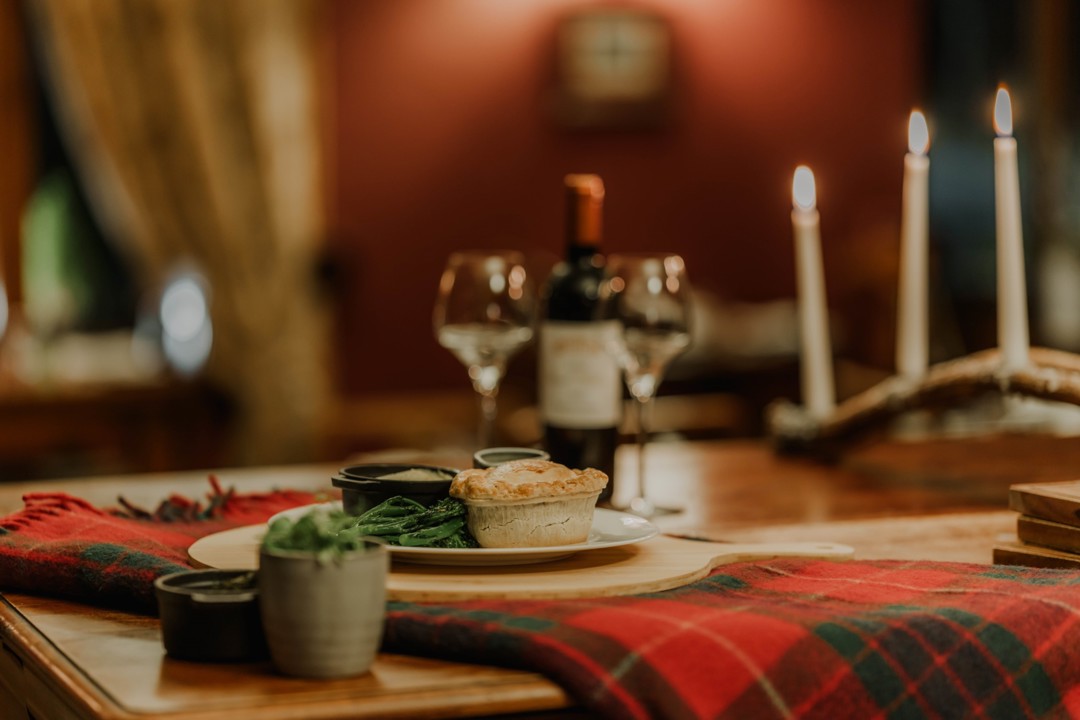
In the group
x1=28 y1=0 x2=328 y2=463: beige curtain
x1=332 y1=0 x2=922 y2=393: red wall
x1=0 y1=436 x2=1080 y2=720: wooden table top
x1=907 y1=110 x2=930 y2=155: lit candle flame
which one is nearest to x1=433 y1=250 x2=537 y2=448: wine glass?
x1=0 y1=436 x2=1080 y2=720: wooden table top

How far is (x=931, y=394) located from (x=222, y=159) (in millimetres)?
3234

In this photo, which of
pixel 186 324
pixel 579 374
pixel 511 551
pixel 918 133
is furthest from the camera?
pixel 186 324

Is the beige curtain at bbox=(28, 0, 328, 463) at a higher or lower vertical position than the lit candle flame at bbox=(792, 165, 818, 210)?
Result: higher

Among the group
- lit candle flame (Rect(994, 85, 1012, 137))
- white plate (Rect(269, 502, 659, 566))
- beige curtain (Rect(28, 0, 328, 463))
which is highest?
beige curtain (Rect(28, 0, 328, 463))

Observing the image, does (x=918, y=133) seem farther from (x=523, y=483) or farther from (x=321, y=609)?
(x=321, y=609)

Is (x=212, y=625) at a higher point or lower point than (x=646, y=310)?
lower

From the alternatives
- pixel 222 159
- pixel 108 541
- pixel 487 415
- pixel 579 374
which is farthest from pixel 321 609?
Answer: pixel 222 159

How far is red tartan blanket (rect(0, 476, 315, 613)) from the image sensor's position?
997 millimetres

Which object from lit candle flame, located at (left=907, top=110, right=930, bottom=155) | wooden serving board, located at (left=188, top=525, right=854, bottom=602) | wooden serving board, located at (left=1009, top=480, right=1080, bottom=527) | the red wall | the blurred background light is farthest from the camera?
the red wall

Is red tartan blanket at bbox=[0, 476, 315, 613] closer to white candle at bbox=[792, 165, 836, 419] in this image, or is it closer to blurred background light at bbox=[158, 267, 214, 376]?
white candle at bbox=[792, 165, 836, 419]


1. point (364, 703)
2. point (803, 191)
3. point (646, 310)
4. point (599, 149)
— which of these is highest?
point (599, 149)

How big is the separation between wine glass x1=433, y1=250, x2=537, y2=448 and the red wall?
137 inches

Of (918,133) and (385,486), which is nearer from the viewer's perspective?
(385,486)

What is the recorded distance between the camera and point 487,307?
1477mm
